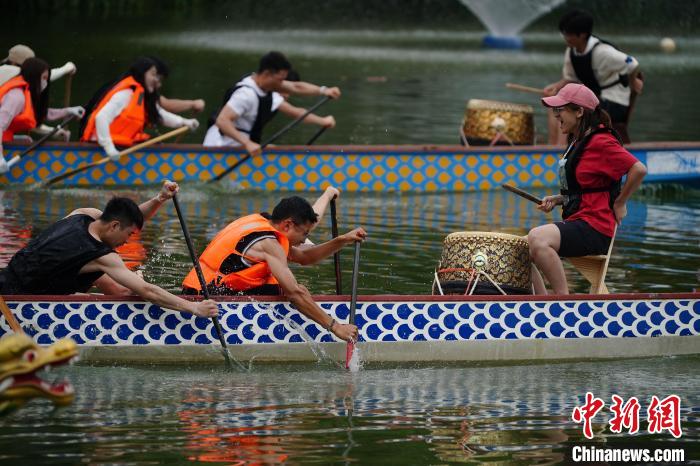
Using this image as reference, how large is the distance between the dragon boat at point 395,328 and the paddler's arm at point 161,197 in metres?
0.68

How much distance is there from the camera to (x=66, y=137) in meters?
15.2

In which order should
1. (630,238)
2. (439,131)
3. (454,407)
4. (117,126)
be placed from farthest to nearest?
(439,131) < (117,126) < (630,238) < (454,407)

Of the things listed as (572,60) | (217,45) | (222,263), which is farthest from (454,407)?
(217,45)

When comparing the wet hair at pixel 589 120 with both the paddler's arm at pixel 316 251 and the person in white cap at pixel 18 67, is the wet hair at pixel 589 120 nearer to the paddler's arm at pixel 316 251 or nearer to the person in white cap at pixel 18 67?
the paddler's arm at pixel 316 251

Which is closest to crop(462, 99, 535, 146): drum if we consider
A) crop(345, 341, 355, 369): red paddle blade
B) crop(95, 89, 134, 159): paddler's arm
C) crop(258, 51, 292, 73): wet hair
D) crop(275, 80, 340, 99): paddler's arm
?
crop(275, 80, 340, 99): paddler's arm

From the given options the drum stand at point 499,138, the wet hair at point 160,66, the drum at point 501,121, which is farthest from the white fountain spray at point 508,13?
the wet hair at point 160,66

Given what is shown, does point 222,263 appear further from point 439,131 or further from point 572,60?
point 439,131

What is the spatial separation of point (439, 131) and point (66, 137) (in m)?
6.31

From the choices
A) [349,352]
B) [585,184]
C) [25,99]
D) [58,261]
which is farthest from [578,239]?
[25,99]

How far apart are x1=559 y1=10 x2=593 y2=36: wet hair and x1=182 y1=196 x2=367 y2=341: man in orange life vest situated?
5.98m

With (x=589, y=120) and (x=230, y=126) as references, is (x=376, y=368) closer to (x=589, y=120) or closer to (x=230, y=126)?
(x=589, y=120)

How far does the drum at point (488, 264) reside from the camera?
30.6ft

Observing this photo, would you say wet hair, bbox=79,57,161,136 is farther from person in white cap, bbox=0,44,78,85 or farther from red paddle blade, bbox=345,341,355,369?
red paddle blade, bbox=345,341,355,369

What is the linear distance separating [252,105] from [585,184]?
19.8ft
